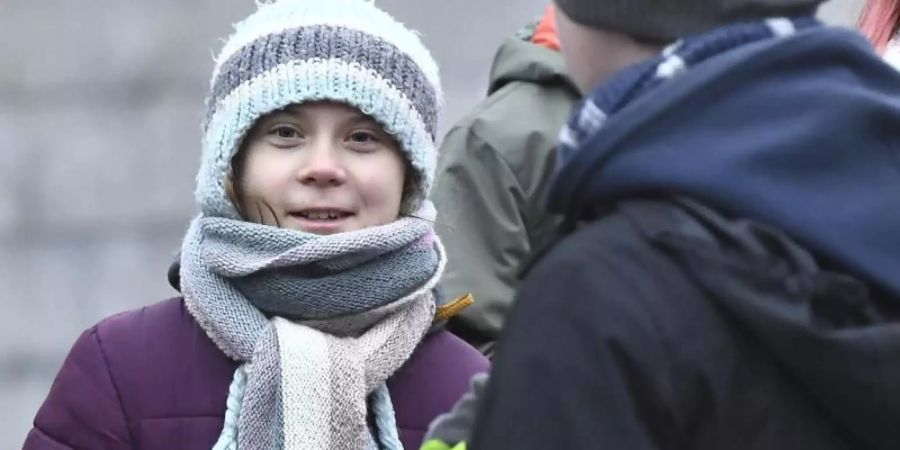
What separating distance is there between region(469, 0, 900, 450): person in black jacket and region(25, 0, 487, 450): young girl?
3.47ft

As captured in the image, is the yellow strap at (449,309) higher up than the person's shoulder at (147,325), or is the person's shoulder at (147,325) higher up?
the person's shoulder at (147,325)

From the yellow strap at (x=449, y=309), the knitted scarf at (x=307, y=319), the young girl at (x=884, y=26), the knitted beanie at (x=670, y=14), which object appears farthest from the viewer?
the young girl at (x=884, y=26)

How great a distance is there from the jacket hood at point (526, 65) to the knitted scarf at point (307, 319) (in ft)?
2.66

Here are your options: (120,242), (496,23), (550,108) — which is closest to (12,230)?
(120,242)

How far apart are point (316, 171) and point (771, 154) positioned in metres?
1.24

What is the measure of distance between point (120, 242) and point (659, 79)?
3.69 m

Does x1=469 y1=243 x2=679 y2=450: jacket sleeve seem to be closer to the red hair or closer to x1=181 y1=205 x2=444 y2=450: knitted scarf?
x1=181 y1=205 x2=444 y2=450: knitted scarf

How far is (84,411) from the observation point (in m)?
2.47

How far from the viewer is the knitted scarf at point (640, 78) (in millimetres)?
1446

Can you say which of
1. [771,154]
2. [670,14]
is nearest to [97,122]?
[670,14]

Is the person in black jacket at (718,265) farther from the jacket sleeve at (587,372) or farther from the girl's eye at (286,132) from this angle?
the girl's eye at (286,132)

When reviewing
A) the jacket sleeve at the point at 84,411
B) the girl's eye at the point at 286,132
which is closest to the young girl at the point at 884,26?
the girl's eye at the point at 286,132

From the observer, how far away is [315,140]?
2604mm

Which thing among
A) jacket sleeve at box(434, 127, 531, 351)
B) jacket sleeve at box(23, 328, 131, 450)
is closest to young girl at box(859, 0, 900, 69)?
jacket sleeve at box(434, 127, 531, 351)
